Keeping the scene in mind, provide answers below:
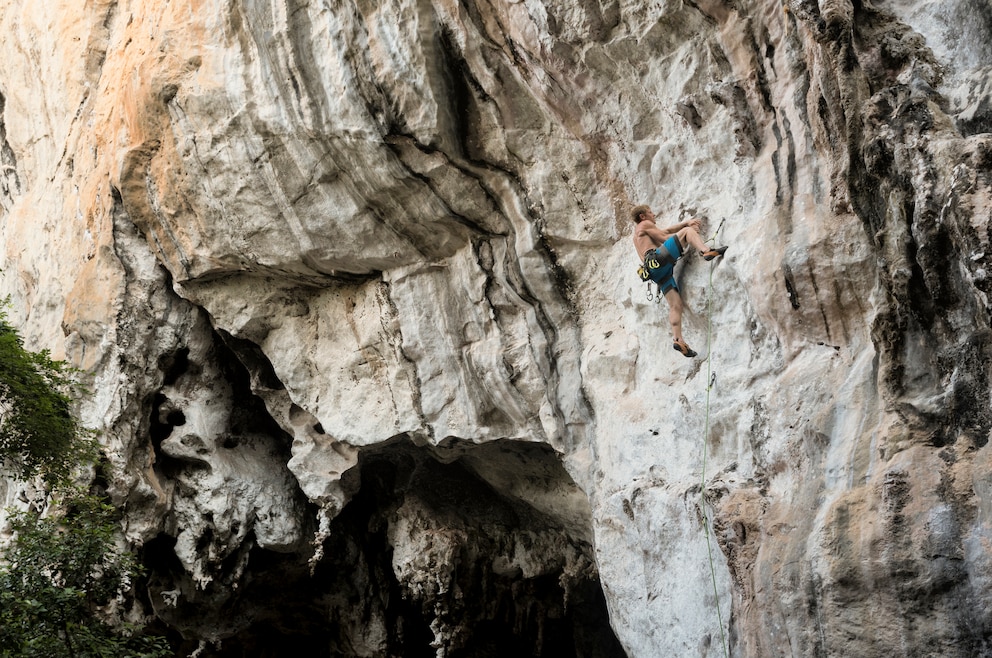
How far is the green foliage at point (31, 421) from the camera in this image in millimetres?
9586

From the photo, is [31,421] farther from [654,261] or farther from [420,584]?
[654,261]

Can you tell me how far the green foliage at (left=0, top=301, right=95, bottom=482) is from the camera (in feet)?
31.4

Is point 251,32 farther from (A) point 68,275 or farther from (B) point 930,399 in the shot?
(B) point 930,399

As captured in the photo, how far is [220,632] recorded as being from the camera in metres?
11.8

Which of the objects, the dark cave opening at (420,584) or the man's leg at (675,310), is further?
the dark cave opening at (420,584)

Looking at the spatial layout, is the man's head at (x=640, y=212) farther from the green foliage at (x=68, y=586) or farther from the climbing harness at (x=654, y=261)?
the green foliage at (x=68, y=586)

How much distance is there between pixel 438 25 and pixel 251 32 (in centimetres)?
219

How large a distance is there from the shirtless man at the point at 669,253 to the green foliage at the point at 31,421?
6.47 m

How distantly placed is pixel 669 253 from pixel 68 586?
273 inches

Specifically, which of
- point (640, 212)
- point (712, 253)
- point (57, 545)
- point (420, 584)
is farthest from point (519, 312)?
point (57, 545)

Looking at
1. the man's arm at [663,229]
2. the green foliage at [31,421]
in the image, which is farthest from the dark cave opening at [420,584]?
the man's arm at [663,229]

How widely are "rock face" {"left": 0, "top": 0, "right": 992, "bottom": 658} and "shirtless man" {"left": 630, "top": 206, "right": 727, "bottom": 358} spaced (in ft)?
0.67

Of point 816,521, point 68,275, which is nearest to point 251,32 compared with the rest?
point 68,275

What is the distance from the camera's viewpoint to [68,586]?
9.43m
